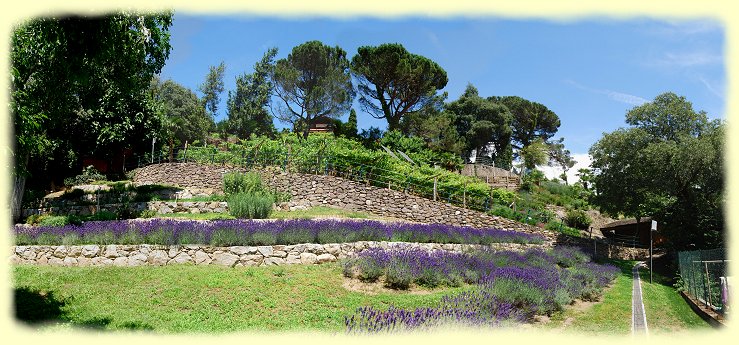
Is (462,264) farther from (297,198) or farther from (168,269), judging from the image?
(297,198)

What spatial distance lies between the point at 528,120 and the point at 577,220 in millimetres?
30855

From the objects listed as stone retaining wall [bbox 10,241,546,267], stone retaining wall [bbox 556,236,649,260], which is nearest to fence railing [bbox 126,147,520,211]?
stone retaining wall [bbox 556,236,649,260]

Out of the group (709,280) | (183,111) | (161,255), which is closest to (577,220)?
(709,280)

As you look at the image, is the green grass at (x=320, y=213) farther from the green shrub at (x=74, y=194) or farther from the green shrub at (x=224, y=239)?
the green shrub at (x=74, y=194)

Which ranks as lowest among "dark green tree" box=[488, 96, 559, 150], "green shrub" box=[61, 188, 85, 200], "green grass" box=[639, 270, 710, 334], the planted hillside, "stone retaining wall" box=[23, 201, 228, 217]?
"green grass" box=[639, 270, 710, 334]

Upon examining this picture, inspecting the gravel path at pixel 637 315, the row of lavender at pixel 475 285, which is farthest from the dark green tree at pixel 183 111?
the gravel path at pixel 637 315

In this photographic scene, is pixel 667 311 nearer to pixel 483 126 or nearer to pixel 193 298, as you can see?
pixel 193 298

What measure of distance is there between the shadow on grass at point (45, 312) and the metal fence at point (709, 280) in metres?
11.1

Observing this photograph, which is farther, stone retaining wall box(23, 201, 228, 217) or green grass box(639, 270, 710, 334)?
stone retaining wall box(23, 201, 228, 217)

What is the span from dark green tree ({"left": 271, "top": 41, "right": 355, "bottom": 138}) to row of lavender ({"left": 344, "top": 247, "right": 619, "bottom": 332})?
87.0 feet

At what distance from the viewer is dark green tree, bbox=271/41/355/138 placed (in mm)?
38125

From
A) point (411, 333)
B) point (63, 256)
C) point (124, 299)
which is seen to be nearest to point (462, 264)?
point (411, 333)

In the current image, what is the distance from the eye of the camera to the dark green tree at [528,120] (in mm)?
61156

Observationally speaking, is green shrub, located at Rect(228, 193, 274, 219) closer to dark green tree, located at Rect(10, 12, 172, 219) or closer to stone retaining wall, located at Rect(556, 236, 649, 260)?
dark green tree, located at Rect(10, 12, 172, 219)
